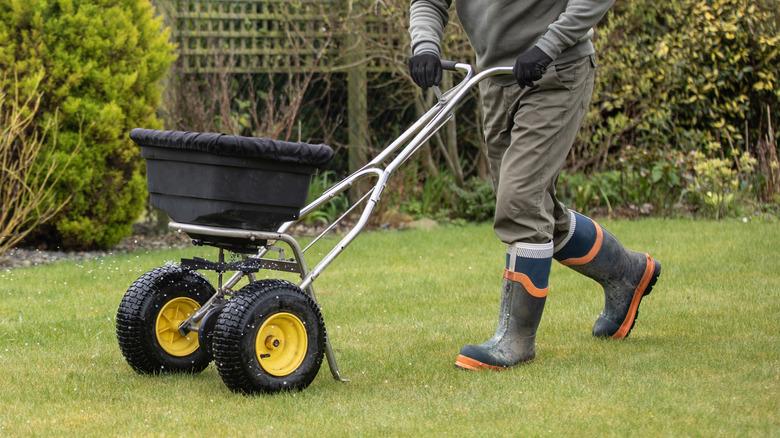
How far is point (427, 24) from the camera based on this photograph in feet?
15.9

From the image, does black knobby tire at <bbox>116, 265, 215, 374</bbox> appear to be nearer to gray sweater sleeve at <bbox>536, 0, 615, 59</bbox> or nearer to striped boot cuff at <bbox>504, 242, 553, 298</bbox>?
striped boot cuff at <bbox>504, 242, 553, 298</bbox>

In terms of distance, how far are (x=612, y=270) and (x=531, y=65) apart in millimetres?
1099

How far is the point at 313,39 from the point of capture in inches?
376

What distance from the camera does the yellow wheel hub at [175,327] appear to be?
445 centimetres

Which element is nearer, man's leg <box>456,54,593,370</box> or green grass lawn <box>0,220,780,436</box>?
green grass lawn <box>0,220,780,436</box>

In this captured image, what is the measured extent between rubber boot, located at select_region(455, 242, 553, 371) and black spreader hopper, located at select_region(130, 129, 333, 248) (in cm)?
89

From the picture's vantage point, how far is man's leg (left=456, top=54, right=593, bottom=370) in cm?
448

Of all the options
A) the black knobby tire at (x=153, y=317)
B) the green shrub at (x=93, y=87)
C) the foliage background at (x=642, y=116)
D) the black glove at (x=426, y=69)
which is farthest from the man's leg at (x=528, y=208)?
the foliage background at (x=642, y=116)

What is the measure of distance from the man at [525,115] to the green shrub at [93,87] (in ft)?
11.4

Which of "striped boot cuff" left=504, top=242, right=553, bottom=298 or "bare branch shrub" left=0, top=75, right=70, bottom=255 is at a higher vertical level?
"striped boot cuff" left=504, top=242, right=553, bottom=298

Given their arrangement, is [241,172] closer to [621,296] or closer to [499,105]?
[499,105]

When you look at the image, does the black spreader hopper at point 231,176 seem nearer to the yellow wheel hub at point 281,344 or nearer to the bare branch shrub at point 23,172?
the yellow wheel hub at point 281,344

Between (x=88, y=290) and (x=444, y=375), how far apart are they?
2.74 metres

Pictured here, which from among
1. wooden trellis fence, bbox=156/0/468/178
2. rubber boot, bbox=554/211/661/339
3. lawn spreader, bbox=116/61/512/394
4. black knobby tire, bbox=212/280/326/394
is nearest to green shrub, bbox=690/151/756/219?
wooden trellis fence, bbox=156/0/468/178
